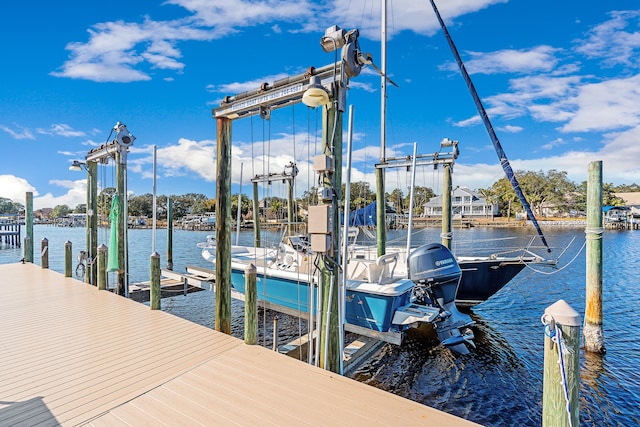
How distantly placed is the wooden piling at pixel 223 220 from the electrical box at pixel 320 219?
1.76 meters

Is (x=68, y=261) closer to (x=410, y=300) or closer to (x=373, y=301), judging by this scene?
(x=373, y=301)

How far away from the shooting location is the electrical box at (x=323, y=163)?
380cm

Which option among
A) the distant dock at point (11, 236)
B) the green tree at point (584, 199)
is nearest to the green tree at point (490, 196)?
the green tree at point (584, 199)

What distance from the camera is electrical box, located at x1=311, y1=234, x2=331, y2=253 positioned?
381cm

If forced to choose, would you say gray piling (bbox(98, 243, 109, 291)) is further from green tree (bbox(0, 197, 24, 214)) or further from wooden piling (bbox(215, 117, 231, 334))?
green tree (bbox(0, 197, 24, 214))

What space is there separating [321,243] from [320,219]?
10.8 inches

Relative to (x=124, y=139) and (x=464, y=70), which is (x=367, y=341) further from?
(x=464, y=70)

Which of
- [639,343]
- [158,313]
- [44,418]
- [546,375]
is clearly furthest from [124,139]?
[639,343]

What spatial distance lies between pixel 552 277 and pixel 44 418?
1736 cm

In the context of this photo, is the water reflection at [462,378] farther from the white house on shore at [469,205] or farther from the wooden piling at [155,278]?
the white house on shore at [469,205]

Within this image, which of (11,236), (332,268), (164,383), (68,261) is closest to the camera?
(164,383)

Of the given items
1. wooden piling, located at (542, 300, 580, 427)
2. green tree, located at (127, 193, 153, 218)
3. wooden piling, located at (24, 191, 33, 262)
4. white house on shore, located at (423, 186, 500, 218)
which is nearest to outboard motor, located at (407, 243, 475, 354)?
wooden piling, located at (542, 300, 580, 427)

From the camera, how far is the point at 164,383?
340 centimetres

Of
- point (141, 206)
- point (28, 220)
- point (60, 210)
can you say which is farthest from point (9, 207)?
point (28, 220)
